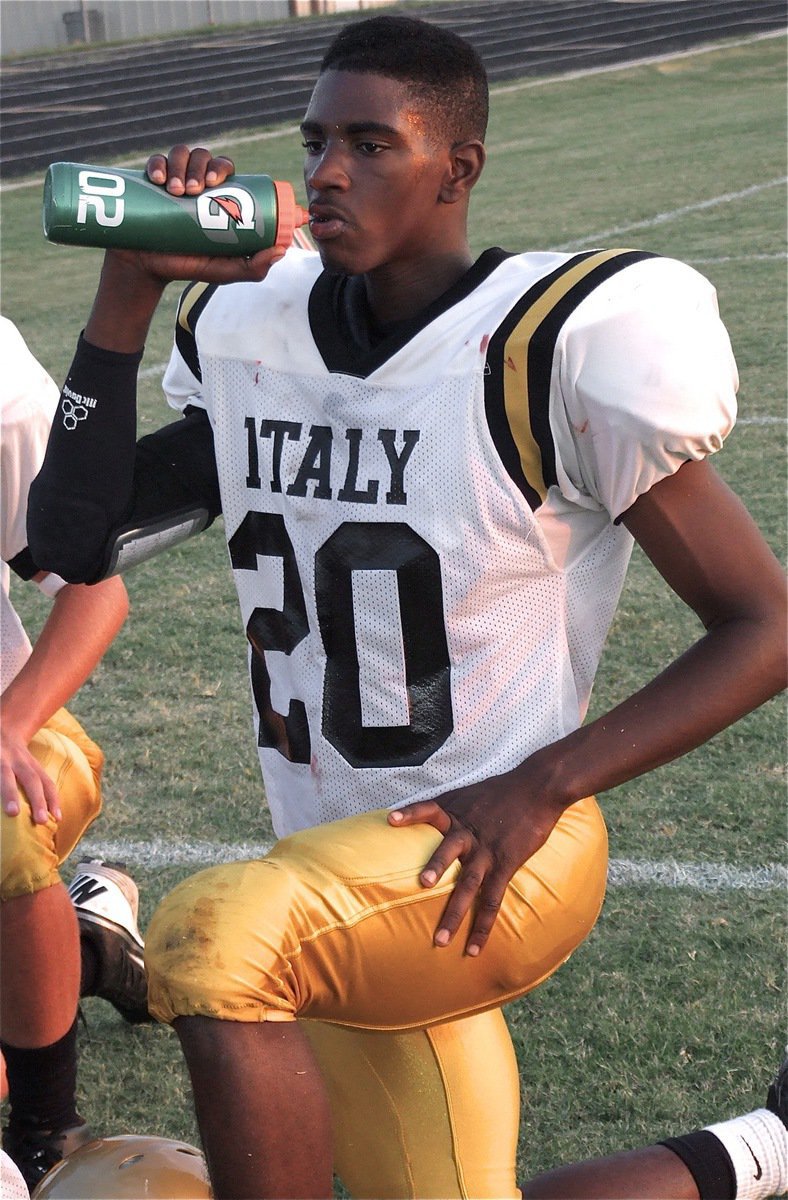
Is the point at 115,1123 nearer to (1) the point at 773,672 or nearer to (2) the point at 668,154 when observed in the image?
(1) the point at 773,672

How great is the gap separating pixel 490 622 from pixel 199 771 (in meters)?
1.95

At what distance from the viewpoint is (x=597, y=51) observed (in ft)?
76.6

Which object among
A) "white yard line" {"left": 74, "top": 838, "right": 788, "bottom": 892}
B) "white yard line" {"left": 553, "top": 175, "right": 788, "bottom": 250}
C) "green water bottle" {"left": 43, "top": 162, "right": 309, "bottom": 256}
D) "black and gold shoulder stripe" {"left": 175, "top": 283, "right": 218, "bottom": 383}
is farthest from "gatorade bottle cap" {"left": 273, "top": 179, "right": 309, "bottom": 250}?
"white yard line" {"left": 553, "top": 175, "right": 788, "bottom": 250}

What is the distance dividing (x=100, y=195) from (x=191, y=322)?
0.40 meters

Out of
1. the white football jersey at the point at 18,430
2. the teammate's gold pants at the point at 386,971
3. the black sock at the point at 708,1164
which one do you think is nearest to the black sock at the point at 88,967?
the white football jersey at the point at 18,430

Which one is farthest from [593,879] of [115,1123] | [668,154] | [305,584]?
[668,154]

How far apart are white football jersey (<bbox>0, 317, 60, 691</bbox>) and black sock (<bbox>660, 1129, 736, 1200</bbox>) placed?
1.35 meters

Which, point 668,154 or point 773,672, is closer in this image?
point 773,672

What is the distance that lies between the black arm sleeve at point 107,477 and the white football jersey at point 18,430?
407 millimetres

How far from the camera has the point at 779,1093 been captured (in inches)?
94.6

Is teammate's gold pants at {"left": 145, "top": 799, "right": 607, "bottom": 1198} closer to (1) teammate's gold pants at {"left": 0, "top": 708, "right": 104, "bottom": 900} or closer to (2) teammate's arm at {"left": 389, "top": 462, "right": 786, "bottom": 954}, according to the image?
(2) teammate's arm at {"left": 389, "top": 462, "right": 786, "bottom": 954}

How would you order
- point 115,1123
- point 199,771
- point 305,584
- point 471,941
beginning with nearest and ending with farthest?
point 471,941
point 305,584
point 115,1123
point 199,771

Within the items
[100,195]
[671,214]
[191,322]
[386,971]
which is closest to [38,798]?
[191,322]

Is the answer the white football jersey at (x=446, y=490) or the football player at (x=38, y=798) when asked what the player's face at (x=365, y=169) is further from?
the football player at (x=38, y=798)
